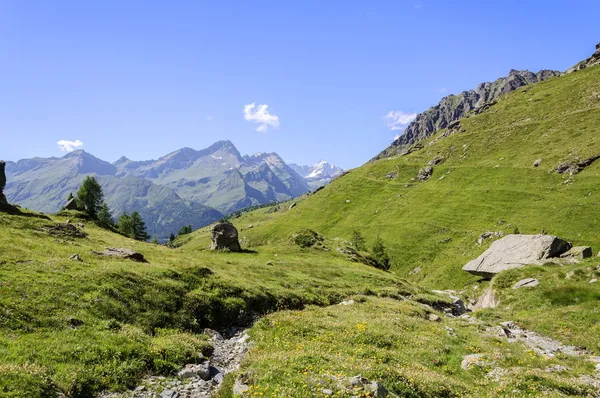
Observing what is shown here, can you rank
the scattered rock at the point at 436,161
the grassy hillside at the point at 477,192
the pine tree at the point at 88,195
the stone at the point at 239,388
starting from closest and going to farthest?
the stone at the point at 239,388
the grassy hillside at the point at 477,192
the pine tree at the point at 88,195
the scattered rock at the point at 436,161

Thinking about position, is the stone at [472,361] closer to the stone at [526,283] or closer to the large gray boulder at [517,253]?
the stone at [526,283]

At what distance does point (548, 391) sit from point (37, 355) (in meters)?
20.5

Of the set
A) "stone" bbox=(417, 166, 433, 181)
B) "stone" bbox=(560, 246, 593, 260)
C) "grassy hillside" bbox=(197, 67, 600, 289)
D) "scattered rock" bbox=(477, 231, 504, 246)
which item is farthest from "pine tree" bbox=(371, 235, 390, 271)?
"stone" bbox=(417, 166, 433, 181)

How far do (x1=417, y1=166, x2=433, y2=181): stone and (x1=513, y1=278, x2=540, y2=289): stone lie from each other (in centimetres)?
9675

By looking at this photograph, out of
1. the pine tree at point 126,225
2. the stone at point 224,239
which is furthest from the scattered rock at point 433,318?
the pine tree at point 126,225

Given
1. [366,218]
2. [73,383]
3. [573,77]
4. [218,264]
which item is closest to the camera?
[73,383]

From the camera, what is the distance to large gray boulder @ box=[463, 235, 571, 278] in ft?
144

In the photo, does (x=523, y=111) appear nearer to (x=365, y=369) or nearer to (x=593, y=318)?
(x=593, y=318)

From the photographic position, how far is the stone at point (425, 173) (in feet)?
431

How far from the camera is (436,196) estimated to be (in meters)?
112

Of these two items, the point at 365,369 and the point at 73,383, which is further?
the point at 365,369

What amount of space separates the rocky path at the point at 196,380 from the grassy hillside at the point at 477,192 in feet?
172

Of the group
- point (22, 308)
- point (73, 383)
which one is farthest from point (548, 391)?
point (22, 308)

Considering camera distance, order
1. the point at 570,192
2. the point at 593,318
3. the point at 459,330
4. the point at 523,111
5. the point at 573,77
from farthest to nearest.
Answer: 1. the point at 573,77
2. the point at 523,111
3. the point at 570,192
4. the point at 459,330
5. the point at 593,318
